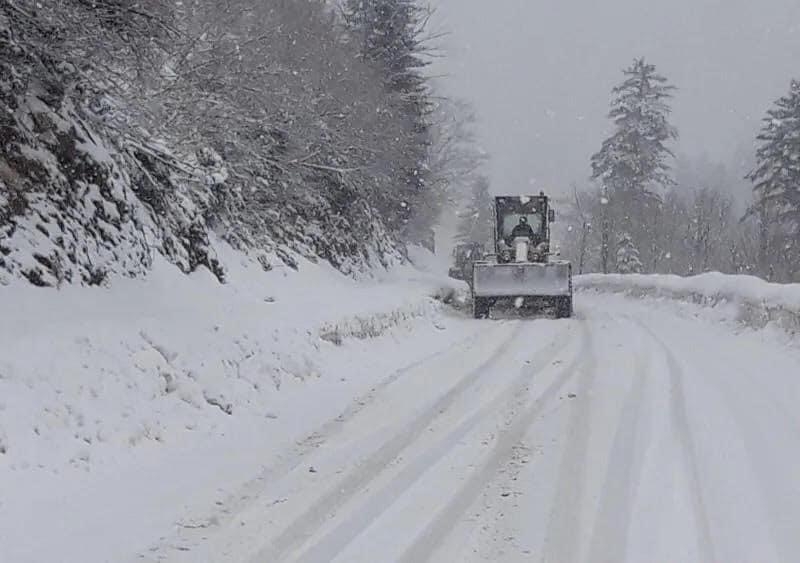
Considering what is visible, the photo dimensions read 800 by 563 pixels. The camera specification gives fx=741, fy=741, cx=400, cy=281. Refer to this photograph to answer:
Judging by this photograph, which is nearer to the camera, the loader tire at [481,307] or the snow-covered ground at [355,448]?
the snow-covered ground at [355,448]

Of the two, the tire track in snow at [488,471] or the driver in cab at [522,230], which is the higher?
the driver in cab at [522,230]

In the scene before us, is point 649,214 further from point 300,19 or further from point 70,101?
point 70,101

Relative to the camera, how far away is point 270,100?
17781 mm

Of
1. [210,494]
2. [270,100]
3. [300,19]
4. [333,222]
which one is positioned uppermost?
[300,19]

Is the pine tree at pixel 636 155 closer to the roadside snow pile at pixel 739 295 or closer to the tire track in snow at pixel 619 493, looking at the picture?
the roadside snow pile at pixel 739 295

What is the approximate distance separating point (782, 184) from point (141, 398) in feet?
110

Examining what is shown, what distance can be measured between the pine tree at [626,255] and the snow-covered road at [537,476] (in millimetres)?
35369

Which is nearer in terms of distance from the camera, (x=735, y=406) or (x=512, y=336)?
(x=735, y=406)

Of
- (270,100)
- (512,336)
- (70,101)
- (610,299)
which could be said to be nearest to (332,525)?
(70,101)

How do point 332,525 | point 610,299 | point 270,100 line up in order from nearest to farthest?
point 332,525
point 270,100
point 610,299

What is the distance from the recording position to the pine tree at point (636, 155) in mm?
44812

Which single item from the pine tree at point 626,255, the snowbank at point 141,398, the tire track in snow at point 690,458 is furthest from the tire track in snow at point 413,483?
the pine tree at point 626,255

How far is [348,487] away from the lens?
201 inches

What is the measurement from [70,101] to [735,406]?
807cm
